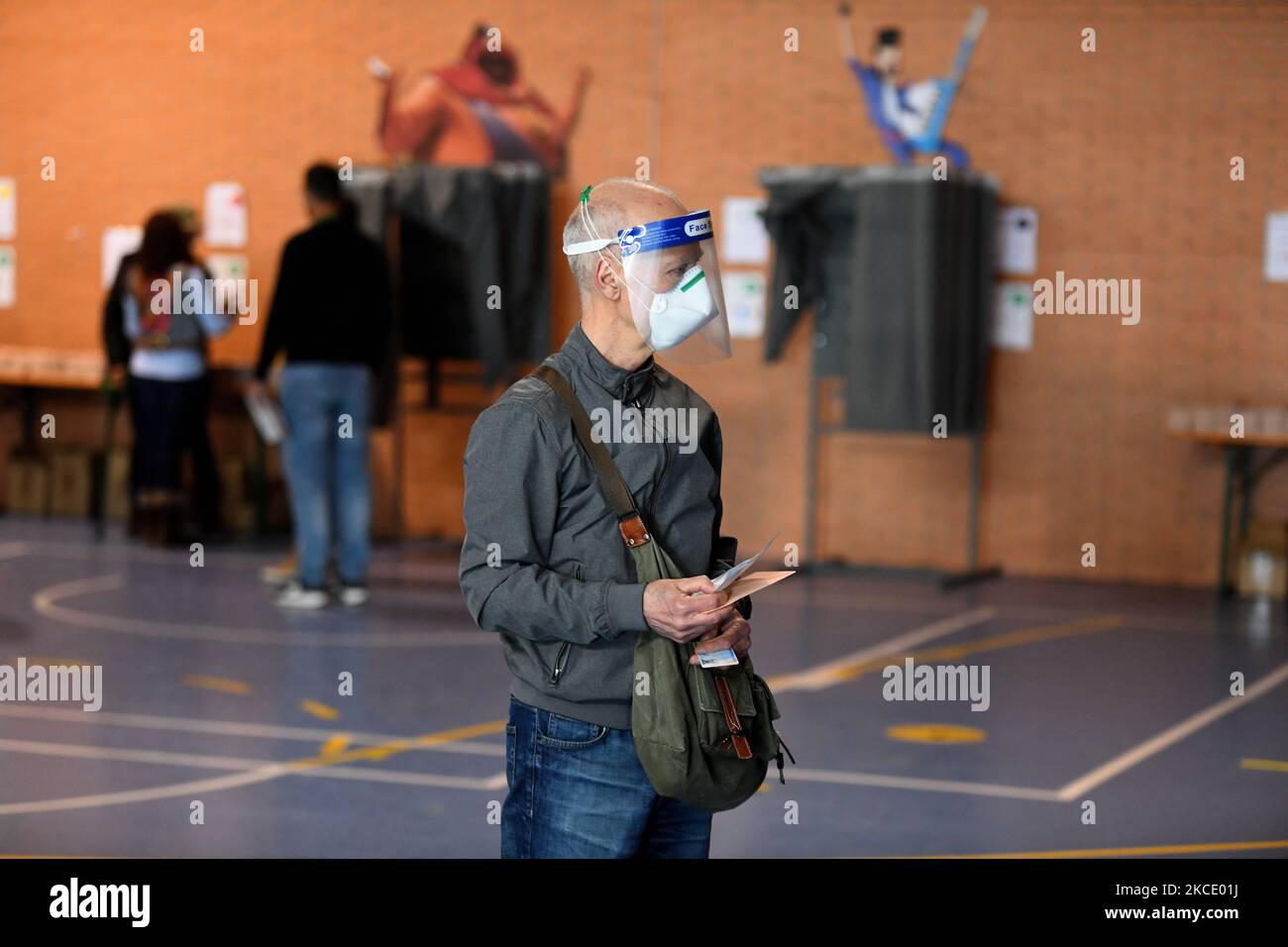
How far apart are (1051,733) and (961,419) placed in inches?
154

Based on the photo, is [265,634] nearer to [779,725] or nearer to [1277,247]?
[779,725]

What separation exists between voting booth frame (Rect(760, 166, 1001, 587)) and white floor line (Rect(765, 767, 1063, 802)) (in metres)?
4.33

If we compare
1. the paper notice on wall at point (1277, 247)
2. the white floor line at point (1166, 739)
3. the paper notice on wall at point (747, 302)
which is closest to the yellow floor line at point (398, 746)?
the white floor line at point (1166, 739)

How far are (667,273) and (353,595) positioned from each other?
6137 mm

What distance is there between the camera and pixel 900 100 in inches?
417

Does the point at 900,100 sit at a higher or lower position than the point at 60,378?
higher

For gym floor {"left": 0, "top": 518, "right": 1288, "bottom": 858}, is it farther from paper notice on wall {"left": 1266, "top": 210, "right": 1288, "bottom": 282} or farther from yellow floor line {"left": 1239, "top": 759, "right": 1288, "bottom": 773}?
paper notice on wall {"left": 1266, "top": 210, "right": 1288, "bottom": 282}

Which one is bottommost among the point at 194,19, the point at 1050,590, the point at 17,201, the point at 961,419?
the point at 1050,590

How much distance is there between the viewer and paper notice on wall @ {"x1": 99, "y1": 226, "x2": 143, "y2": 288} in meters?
12.2

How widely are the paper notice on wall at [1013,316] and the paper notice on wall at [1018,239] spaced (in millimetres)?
128

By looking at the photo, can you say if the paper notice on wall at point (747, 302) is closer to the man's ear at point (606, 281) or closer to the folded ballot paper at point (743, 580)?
the man's ear at point (606, 281)

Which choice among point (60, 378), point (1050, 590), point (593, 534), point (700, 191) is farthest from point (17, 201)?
point (593, 534)

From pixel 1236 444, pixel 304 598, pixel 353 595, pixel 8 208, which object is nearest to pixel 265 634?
pixel 304 598
